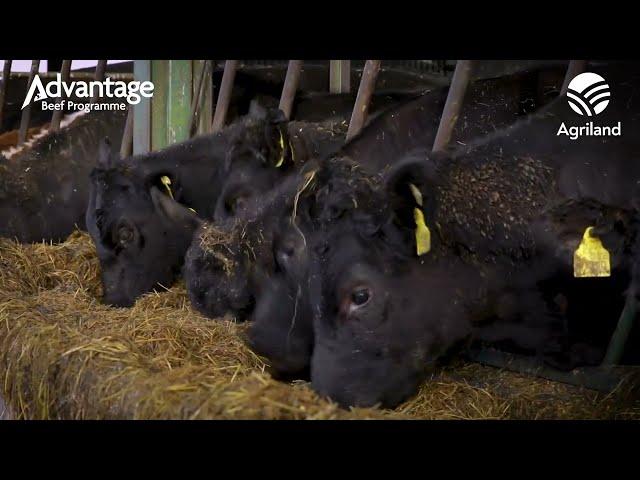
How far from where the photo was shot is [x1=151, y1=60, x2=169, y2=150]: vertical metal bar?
263 inches

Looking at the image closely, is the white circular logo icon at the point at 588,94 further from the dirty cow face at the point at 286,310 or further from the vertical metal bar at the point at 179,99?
the vertical metal bar at the point at 179,99

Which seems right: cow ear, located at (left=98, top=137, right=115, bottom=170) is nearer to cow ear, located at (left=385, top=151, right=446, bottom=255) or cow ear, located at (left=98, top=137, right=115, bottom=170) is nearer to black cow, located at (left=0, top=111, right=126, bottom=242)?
black cow, located at (left=0, top=111, right=126, bottom=242)

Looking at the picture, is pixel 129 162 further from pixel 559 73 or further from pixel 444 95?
pixel 559 73

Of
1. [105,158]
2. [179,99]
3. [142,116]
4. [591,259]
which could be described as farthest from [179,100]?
[591,259]

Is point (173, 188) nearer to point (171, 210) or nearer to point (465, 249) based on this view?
point (171, 210)

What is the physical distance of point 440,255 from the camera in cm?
336

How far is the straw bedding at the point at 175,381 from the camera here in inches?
107

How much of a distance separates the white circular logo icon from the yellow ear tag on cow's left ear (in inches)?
37.9

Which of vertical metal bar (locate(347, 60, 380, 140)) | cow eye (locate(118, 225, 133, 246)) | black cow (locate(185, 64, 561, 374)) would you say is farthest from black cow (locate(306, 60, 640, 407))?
cow eye (locate(118, 225, 133, 246))

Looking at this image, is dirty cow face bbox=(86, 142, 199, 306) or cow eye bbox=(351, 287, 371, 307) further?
dirty cow face bbox=(86, 142, 199, 306)

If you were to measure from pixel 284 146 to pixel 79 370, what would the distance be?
2324 millimetres

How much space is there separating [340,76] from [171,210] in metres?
2.62

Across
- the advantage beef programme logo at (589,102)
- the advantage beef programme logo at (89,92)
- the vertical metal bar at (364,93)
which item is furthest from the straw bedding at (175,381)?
the vertical metal bar at (364,93)
